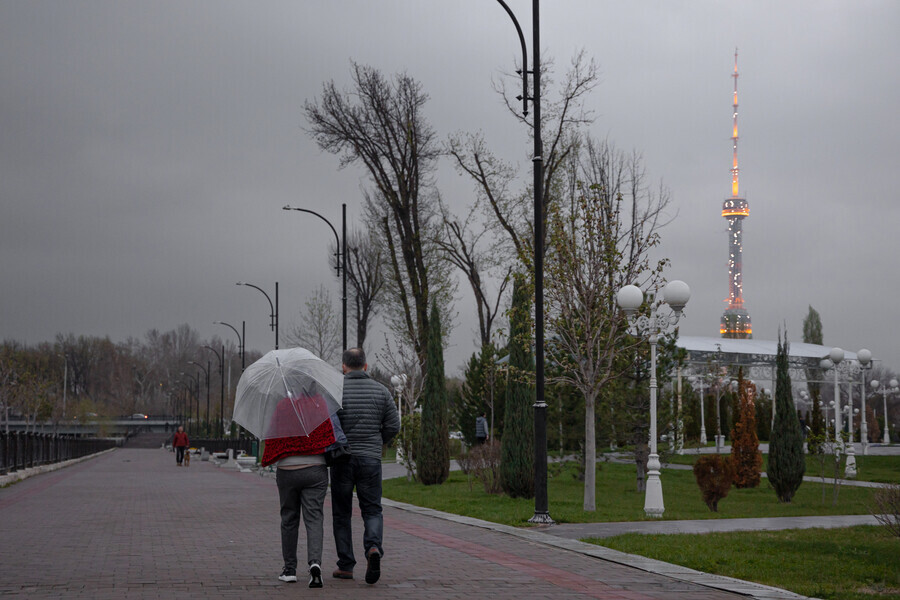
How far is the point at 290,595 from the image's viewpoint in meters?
7.62

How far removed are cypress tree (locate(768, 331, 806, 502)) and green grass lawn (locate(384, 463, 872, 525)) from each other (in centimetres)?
45

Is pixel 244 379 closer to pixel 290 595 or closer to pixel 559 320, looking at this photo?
pixel 290 595

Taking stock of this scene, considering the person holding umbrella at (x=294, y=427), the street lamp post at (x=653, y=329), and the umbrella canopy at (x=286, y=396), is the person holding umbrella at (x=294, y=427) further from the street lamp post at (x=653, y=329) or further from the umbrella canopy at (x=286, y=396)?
the street lamp post at (x=653, y=329)

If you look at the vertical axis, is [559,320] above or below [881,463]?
above

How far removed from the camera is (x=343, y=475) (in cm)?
848

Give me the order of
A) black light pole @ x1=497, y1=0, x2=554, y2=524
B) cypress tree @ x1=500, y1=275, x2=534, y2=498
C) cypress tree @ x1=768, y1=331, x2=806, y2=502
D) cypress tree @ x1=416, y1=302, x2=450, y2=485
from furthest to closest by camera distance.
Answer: cypress tree @ x1=416, y1=302, x2=450, y2=485
cypress tree @ x1=768, y1=331, x2=806, y2=502
cypress tree @ x1=500, y1=275, x2=534, y2=498
black light pole @ x1=497, y1=0, x2=554, y2=524

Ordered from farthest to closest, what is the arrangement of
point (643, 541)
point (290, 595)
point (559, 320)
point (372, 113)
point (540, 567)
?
point (372, 113), point (559, 320), point (643, 541), point (540, 567), point (290, 595)

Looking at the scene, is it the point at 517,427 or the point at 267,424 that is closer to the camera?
the point at 267,424

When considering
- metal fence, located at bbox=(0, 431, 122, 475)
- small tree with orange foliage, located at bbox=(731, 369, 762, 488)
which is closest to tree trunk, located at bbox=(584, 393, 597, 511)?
small tree with orange foliage, located at bbox=(731, 369, 762, 488)

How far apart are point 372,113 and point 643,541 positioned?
26.6m

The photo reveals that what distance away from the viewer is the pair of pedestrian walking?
321 inches

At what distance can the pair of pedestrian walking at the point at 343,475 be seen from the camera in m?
8.16

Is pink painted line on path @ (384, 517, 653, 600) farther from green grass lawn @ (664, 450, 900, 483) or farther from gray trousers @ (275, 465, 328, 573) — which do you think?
green grass lawn @ (664, 450, 900, 483)

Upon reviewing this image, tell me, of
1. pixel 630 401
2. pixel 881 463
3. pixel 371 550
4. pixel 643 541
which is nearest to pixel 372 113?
pixel 630 401
